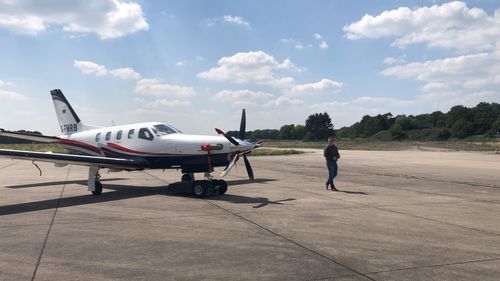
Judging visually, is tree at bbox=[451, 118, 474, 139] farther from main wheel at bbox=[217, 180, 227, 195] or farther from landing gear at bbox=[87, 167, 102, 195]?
landing gear at bbox=[87, 167, 102, 195]

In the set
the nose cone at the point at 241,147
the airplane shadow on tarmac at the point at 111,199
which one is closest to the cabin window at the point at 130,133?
the airplane shadow on tarmac at the point at 111,199

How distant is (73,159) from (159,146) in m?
2.86

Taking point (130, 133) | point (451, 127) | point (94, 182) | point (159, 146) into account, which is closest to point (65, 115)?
point (130, 133)

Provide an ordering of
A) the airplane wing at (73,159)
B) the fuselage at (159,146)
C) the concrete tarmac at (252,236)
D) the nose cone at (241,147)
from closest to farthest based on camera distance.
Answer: the concrete tarmac at (252,236)
the airplane wing at (73,159)
the nose cone at (241,147)
the fuselage at (159,146)

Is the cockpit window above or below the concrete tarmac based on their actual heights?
above

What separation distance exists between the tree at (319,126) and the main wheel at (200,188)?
180m

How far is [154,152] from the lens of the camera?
14.7m

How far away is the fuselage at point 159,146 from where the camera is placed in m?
13.6

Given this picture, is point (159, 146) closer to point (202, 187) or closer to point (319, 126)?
point (202, 187)

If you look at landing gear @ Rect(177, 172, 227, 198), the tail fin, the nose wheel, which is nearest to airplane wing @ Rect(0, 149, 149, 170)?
landing gear @ Rect(177, 172, 227, 198)

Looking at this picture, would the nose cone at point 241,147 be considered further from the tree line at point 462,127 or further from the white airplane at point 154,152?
the tree line at point 462,127

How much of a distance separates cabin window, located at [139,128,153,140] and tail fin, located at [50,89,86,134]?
5.89 meters

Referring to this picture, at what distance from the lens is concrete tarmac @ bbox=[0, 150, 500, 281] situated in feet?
19.0

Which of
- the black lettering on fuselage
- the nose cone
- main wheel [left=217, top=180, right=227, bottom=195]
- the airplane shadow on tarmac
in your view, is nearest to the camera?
the airplane shadow on tarmac
